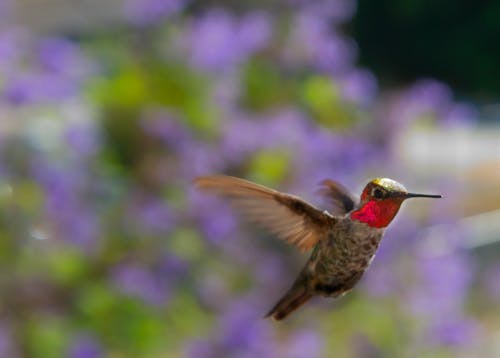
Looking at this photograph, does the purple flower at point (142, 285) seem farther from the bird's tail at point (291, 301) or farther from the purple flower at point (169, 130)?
the bird's tail at point (291, 301)

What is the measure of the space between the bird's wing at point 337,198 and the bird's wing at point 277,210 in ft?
0.07

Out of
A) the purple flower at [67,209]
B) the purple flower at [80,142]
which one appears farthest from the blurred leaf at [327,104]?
the purple flower at [67,209]

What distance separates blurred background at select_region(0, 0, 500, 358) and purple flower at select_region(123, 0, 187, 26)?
12 mm

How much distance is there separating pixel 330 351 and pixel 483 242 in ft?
5.11

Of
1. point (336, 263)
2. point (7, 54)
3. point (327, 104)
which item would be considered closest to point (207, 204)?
point (327, 104)

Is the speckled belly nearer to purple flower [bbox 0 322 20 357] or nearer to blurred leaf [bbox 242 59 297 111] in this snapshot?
purple flower [bbox 0 322 20 357]

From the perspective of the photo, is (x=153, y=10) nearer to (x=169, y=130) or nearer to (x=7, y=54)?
(x=169, y=130)

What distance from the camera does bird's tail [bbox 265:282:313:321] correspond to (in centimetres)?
53

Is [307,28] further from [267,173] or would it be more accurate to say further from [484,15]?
[484,15]

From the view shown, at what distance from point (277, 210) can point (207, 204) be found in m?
1.96

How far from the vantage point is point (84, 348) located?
85.7 inches

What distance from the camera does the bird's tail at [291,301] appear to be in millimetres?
530

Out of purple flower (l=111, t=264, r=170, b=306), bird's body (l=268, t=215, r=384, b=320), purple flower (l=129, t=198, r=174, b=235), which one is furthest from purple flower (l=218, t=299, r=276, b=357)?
bird's body (l=268, t=215, r=384, b=320)

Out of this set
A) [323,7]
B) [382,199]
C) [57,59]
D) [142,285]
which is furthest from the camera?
[323,7]
